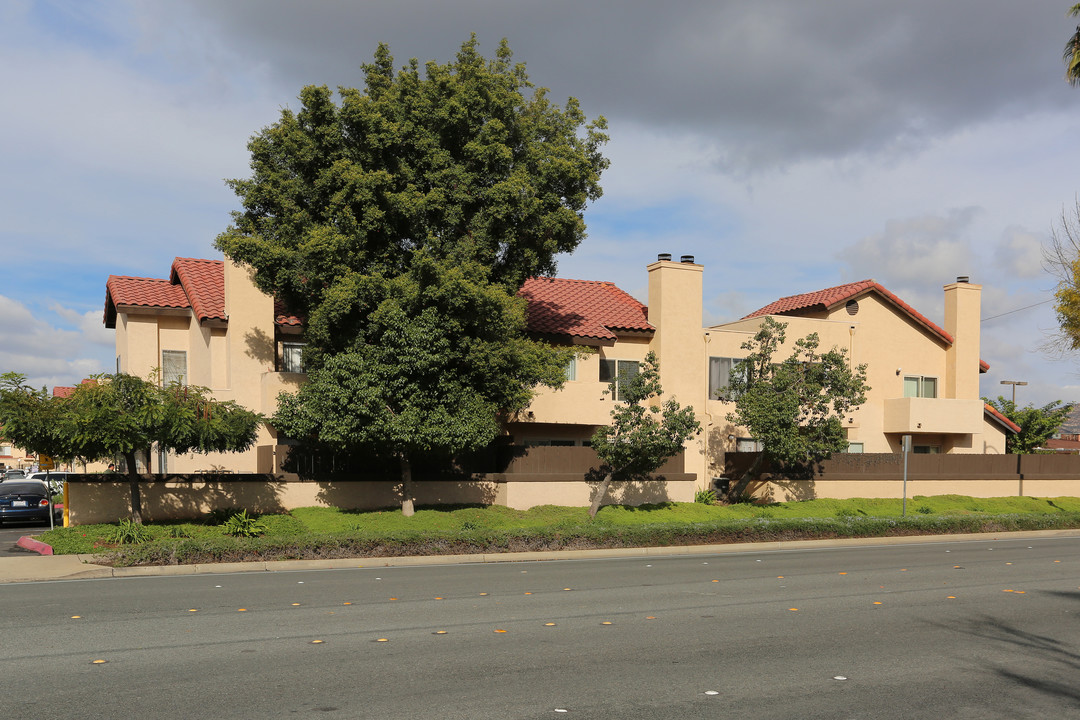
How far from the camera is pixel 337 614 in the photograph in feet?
37.6

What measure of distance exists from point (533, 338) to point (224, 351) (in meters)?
9.61

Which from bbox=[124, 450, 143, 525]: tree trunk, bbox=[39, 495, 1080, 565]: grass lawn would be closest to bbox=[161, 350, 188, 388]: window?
bbox=[39, 495, 1080, 565]: grass lawn

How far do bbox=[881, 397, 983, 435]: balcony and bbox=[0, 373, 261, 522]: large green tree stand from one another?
25.4m

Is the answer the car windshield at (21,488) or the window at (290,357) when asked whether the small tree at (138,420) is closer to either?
the window at (290,357)

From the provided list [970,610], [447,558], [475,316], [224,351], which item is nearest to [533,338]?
[475,316]

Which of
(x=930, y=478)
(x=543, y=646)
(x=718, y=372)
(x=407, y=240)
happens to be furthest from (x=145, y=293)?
(x=930, y=478)

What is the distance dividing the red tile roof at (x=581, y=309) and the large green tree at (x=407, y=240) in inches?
206

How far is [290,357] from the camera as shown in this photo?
A: 94.1 feet

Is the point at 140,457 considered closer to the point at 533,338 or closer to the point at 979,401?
the point at 533,338

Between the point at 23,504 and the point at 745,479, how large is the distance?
22.1 metres

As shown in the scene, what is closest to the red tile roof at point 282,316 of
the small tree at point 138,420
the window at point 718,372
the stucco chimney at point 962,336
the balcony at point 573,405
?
the small tree at point 138,420

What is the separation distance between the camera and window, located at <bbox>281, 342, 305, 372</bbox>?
93.9 feet

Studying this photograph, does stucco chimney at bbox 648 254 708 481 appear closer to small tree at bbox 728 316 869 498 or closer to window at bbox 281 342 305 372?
small tree at bbox 728 316 869 498

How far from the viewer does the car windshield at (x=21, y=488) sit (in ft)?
88.8
